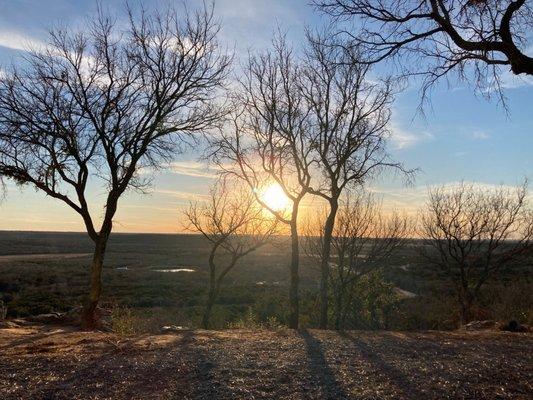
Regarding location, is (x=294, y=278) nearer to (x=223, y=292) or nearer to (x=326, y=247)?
(x=326, y=247)

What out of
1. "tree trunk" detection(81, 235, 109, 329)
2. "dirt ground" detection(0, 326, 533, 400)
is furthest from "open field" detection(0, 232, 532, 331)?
"dirt ground" detection(0, 326, 533, 400)

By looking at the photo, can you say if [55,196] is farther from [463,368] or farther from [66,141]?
[463,368]

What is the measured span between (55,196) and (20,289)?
37.3 meters

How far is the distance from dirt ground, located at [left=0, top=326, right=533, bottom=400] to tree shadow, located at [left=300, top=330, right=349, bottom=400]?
0.6 inches

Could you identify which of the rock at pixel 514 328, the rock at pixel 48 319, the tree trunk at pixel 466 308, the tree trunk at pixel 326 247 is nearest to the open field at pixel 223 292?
the tree trunk at pixel 466 308

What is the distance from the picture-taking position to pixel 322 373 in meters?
7.57

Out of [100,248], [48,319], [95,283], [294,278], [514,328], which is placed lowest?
[48,319]

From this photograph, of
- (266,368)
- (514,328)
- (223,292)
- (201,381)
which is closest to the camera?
(201,381)

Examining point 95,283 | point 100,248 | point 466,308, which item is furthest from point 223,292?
point 100,248

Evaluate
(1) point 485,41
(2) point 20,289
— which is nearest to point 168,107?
(1) point 485,41

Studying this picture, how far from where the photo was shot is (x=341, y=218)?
79.6ft

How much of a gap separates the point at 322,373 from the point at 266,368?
828 mm

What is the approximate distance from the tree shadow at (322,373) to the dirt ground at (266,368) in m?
0.01

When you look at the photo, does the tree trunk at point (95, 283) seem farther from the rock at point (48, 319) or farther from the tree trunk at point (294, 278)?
the tree trunk at point (294, 278)
